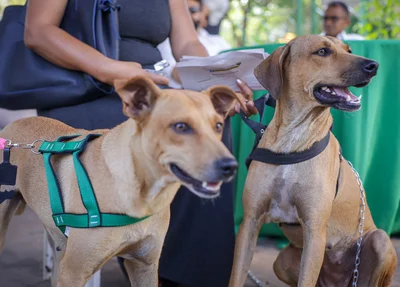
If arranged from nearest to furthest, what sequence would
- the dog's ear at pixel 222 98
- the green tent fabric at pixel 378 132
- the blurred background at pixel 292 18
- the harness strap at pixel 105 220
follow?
1. the harness strap at pixel 105 220
2. the dog's ear at pixel 222 98
3. the green tent fabric at pixel 378 132
4. the blurred background at pixel 292 18

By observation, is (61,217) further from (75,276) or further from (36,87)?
(36,87)

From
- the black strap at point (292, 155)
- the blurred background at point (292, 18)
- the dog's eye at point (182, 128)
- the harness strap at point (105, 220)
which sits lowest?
the blurred background at point (292, 18)

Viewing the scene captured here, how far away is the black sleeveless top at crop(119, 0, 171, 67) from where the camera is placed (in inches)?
147

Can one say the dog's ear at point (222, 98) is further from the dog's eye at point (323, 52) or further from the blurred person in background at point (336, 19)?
the blurred person in background at point (336, 19)

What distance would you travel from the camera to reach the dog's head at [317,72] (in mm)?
3369

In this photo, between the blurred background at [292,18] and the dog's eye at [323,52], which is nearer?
the dog's eye at [323,52]

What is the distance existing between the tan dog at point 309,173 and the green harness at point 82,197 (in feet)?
3.42

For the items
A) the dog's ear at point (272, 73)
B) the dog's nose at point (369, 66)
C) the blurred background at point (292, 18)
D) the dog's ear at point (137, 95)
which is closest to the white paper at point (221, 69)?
the dog's ear at point (272, 73)

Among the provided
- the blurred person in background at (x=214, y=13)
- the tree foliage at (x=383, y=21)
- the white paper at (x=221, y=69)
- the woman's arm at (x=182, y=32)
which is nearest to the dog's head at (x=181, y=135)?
the white paper at (x=221, y=69)

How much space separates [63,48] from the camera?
3.43 m

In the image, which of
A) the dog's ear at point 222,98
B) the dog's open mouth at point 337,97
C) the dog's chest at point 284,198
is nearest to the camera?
the dog's ear at point 222,98

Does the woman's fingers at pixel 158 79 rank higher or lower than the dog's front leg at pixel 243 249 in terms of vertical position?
higher

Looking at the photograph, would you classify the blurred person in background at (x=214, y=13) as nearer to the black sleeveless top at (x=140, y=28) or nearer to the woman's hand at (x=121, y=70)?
the black sleeveless top at (x=140, y=28)

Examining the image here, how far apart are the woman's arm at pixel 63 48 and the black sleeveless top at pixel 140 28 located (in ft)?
1.07
